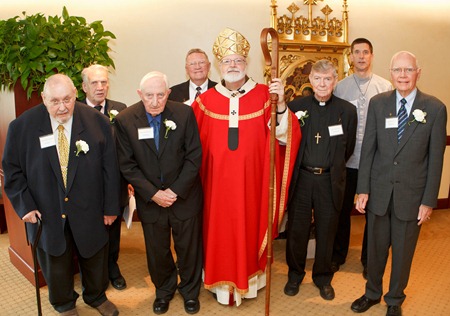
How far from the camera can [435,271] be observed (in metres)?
3.92

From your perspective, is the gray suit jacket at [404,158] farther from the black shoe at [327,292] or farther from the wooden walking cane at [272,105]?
the black shoe at [327,292]

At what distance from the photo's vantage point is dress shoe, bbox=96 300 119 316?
313cm

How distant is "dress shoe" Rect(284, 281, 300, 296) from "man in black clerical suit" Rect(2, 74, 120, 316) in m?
1.53

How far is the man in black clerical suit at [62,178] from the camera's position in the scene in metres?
2.70

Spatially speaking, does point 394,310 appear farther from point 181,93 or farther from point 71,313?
point 181,93

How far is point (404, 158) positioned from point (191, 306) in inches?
74.0

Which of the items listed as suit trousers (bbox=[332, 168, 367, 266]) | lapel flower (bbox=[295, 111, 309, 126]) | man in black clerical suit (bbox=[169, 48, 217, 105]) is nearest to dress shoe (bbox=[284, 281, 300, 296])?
suit trousers (bbox=[332, 168, 367, 266])

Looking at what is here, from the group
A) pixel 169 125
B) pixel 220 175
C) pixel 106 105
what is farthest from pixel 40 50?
pixel 220 175

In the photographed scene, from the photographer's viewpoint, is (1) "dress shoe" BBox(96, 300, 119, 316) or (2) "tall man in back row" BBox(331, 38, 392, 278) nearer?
(1) "dress shoe" BBox(96, 300, 119, 316)

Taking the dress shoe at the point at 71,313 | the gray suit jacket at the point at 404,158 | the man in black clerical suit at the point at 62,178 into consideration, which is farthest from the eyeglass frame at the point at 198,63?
the dress shoe at the point at 71,313

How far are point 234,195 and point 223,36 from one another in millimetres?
1182

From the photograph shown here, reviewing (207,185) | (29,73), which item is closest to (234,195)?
(207,185)

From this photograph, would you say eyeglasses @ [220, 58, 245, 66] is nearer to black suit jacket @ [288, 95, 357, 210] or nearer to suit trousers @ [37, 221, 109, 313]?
black suit jacket @ [288, 95, 357, 210]

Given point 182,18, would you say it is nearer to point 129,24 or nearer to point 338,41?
point 129,24
